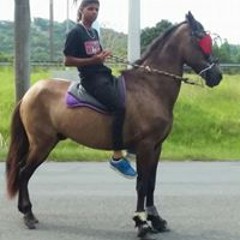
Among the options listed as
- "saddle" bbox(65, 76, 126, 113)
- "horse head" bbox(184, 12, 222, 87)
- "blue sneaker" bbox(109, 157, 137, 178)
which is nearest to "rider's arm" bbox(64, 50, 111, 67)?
"saddle" bbox(65, 76, 126, 113)

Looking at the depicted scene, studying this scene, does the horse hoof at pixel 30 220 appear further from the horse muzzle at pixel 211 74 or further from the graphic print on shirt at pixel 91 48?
the horse muzzle at pixel 211 74

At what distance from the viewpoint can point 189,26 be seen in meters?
7.45

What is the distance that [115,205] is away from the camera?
8508 mm

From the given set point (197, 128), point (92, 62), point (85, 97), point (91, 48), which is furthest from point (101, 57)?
point (197, 128)

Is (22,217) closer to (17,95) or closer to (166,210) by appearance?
(166,210)

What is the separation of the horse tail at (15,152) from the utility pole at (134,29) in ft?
22.2

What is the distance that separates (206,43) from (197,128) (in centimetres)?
1327

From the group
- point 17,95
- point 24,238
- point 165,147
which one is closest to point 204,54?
point 24,238

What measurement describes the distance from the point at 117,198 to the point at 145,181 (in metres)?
1.74

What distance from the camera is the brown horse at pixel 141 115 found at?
23.9 ft

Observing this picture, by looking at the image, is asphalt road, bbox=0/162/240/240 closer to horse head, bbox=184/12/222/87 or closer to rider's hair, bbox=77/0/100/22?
horse head, bbox=184/12/222/87

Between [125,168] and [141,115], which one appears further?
[125,168]

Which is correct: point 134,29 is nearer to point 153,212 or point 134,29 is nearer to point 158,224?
point 153,212

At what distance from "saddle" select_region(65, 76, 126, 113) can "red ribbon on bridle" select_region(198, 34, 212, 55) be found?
90 cm
